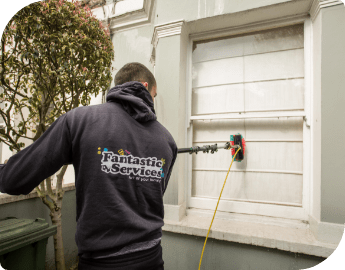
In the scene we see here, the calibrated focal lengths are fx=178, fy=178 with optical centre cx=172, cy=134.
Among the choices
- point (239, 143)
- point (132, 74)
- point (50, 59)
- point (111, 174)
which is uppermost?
point (50, 59)

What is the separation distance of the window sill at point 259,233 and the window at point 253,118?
0.08 metres

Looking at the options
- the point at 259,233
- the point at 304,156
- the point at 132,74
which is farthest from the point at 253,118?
the point at 132,74

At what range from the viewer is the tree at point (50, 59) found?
0.98 metres

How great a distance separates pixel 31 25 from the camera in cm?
98

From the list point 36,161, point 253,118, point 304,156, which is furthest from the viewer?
point 253,118

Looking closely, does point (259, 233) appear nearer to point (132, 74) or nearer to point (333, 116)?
point (333, 116)

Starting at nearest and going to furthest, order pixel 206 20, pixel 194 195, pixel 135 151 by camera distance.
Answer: pixel 135 151 → pixel 206 20 → pixel 194 195

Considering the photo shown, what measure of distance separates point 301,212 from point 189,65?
1279 millimetres

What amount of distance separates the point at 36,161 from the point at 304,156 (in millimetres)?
1399

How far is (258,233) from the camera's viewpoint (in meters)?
1.10

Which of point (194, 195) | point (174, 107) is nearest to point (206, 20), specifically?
point (174, 107)

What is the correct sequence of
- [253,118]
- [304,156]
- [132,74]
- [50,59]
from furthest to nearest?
1. [253,118]
2. [304,156]
3. [50,59]
4. [132,74]

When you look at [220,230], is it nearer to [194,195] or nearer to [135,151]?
[194,195]

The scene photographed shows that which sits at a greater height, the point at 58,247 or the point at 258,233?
the point at 258,233
